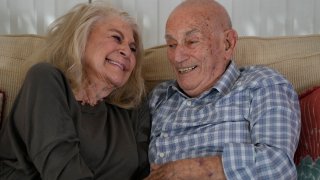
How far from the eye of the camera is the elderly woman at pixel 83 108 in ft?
4.22

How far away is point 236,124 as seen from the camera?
146 centimetres

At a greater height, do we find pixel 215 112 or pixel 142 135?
pixel 215 112

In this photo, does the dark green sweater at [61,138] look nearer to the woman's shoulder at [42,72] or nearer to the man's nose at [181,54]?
the woman's shoulder at [42,72]

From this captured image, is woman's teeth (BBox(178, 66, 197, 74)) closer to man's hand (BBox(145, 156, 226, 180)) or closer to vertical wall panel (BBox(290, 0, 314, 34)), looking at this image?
man's hand (BBox(145, 156, 226, 180))

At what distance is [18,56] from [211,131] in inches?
36.0

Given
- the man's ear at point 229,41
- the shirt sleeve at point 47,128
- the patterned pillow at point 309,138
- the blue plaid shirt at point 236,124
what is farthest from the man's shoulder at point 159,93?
the patterned pillow at point 309,138

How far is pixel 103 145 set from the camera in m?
1.47

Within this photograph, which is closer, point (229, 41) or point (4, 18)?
point (229, 41)

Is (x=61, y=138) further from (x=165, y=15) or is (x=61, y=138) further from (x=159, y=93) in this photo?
(x=165, y=15)

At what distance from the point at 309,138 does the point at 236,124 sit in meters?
0.25

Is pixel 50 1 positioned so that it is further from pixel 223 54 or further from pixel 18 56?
pixel 223 54

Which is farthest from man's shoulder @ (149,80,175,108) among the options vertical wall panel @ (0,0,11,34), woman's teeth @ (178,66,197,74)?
vertical wall panel @ (0,0,11,34)

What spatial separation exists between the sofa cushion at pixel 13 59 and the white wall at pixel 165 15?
0.30 meters

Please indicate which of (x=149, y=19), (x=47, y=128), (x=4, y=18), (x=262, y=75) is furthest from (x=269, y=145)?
(x=4, y=18)
